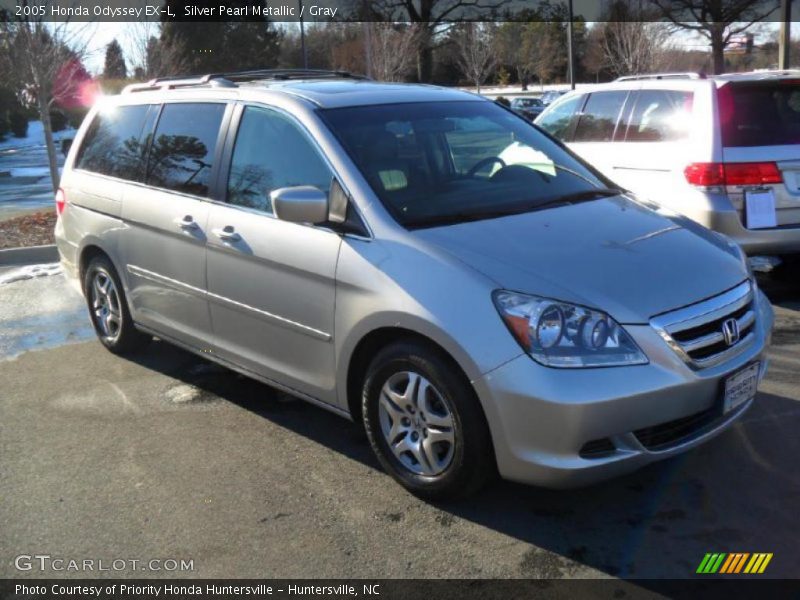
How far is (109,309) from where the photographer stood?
5.85 meters

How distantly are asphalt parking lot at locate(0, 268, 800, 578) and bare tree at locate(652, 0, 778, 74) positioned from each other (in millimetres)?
33242

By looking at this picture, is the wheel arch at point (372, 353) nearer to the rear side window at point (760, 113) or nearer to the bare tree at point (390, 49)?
the rear side window at point (760, 113)

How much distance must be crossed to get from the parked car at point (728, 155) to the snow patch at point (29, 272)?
19.1ft

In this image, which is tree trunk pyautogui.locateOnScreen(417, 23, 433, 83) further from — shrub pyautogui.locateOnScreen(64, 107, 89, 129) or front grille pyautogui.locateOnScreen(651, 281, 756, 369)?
front grille pyautogui.locateOnScreen(651, 281, 756, 369)

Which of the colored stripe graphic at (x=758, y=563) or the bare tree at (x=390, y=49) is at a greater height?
the bare tree at (x=390, y=49)

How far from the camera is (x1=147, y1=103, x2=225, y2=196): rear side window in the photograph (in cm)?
478

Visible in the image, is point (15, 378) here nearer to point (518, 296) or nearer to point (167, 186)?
point (167, 186)

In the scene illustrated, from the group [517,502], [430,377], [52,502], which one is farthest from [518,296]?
[52,502]

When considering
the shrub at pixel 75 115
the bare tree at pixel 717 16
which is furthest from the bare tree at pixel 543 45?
the shrub at pixel 75 115

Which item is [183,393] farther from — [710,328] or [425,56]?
[425,56]

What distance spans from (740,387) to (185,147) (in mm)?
3286

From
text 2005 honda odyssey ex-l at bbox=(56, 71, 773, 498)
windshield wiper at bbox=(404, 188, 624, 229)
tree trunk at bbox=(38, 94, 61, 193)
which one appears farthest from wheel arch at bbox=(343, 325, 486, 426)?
tree trunk at bbox=(38, 94, 61, 193)

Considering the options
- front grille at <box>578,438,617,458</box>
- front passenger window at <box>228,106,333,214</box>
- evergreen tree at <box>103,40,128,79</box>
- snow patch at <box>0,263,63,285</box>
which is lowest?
front grille at <box>578,438,617,458</box>

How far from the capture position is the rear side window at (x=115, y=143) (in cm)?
550
